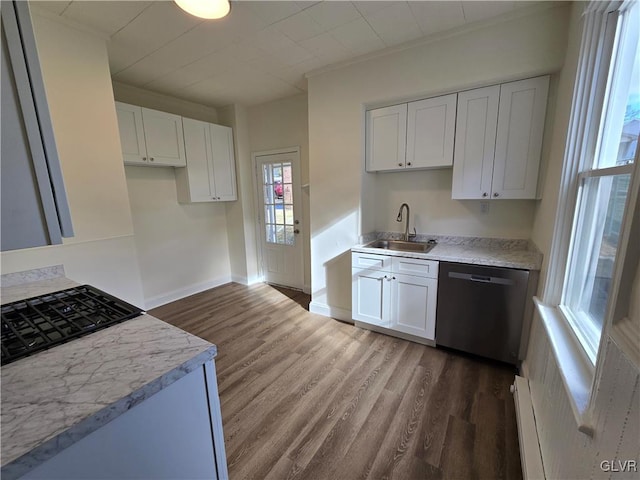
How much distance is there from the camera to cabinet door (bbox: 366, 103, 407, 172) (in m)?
2.57

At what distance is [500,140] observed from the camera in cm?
219

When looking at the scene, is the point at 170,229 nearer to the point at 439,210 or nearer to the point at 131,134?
the point at 131,134

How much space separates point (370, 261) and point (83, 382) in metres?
2.23

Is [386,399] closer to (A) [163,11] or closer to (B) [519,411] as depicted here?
(B) [519,411]

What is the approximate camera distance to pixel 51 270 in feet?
6.02

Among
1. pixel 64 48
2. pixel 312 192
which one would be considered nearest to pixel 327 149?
pixel 312 192

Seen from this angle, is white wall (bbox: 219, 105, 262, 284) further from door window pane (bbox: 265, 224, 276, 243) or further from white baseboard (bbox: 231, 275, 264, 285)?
door window pane (bbox: 265, 224, 276, 243)

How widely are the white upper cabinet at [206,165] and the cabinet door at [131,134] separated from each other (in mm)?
529

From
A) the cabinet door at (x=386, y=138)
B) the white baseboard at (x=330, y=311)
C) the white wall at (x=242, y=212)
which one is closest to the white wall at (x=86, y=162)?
the white wall at (x=242, y=212)

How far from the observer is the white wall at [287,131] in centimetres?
363

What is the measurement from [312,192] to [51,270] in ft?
7.41

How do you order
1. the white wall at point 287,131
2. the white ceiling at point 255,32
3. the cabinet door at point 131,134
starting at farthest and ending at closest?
the white wall at point 287,131
the cabinet door at point 131,134
the white ceiling at point 255,32

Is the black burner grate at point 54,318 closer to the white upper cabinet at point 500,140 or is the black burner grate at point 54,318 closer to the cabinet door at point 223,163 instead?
the white upper cabinet at point 500,140

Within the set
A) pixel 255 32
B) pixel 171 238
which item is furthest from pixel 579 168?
pixel 171 238
